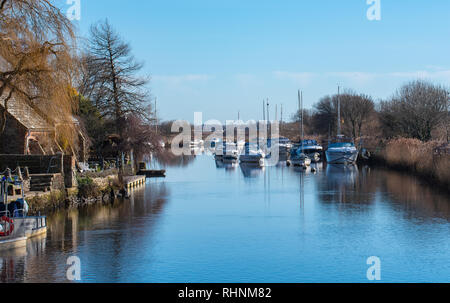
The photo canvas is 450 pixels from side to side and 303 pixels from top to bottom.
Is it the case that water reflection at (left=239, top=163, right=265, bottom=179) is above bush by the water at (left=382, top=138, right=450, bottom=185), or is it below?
below

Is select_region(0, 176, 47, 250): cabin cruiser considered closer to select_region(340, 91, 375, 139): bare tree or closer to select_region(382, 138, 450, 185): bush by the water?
select_region(382, 138, 450, 185): bush by the water

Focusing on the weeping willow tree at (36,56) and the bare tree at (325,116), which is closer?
the weeping willow tree at (36,56)

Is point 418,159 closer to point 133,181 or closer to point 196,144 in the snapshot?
point 133,181

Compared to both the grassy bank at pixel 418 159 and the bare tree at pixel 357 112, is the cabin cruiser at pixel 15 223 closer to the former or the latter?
the grassy bank at pixel 418 159

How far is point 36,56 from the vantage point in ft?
77.4

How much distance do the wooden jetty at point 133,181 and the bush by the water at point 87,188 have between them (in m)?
5.44

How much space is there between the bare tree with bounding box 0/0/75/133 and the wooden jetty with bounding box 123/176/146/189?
1370cm

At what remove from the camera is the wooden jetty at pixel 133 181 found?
38812 mm

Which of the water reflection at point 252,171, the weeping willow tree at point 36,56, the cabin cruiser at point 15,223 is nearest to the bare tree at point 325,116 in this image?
the water reflection at point 252,171

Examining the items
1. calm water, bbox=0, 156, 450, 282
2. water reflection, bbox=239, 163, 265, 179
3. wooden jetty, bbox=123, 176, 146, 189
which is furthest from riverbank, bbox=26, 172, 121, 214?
water reflection, bbox=239, 163, 265, 179

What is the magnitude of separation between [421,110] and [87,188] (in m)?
35.9

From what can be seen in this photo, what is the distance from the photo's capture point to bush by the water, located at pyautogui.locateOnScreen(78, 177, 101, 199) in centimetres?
3086

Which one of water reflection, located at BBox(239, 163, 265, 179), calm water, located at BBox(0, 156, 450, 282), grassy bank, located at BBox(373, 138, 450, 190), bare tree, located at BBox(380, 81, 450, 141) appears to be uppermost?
bare tree, located at BBox(380, 81, 450, 141)
